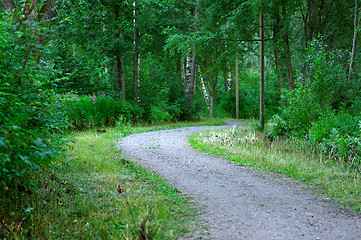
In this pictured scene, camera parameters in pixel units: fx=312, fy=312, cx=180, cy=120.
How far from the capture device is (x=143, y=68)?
19.2 m

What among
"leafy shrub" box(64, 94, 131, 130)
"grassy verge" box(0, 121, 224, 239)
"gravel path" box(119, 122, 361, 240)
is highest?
"leafy shrub" box(64, 94, 131, 130)

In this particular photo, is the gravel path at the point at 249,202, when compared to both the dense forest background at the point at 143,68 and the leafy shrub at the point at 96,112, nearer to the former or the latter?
the dense forest background at the point at 143,68

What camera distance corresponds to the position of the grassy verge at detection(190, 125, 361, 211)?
5.14m

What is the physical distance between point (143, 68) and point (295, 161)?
1367 cm

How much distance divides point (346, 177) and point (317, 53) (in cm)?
513

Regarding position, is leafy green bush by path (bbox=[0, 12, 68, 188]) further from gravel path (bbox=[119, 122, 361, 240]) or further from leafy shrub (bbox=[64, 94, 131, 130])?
leafy shrub (bbox=[64, 94, 131, 130])

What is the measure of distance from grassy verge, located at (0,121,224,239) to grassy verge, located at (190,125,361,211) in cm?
255

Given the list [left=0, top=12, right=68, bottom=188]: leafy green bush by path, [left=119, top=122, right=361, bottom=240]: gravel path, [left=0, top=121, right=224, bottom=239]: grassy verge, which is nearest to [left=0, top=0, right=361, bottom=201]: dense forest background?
[left=0, top=12, right=68, bottom=188]: leafy green bush by path

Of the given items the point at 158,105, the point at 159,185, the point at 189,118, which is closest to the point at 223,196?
the point at 159,185

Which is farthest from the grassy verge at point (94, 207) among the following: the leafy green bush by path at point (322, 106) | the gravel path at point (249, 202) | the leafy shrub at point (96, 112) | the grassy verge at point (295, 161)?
the leafy shrub at point (96, 112)

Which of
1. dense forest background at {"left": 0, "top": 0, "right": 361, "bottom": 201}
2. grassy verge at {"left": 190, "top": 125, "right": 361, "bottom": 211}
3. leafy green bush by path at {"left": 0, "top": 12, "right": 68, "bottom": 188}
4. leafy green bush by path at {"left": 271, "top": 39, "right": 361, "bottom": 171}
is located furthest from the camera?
leafy green bush by path at {"left": 271, "top": 39, "right": 361, "bottom": 171}

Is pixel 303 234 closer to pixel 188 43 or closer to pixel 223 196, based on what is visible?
pixel 223 196

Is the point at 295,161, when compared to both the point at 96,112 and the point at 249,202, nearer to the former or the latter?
the point at 249,202

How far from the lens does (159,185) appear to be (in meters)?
5.10
